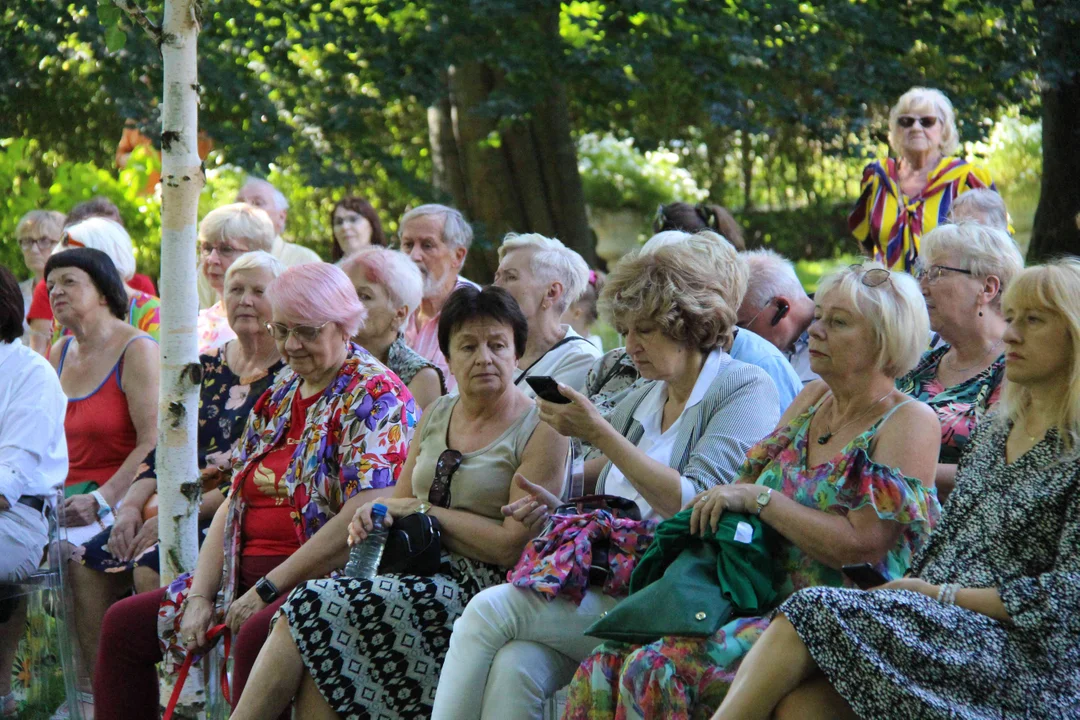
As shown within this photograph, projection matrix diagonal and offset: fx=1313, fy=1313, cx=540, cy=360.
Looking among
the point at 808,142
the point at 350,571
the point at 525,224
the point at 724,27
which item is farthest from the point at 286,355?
the point at 808,142

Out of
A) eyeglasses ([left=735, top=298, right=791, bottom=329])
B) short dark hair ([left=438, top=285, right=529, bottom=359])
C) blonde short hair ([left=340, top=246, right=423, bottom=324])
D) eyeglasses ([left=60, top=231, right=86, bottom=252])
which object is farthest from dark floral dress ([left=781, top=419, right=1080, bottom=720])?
eyeglasses ([left=60, top=231, right=86, bottom=252])

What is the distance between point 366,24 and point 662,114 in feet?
8.80

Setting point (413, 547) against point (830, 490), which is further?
point (413, 547)

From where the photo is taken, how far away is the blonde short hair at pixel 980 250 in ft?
13.7

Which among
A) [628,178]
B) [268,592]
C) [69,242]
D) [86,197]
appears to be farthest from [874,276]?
[628,178]

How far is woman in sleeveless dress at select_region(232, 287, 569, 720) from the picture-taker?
389 centimetres

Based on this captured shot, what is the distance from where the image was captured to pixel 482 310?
426 centimetres

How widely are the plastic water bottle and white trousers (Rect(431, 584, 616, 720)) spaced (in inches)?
17.4

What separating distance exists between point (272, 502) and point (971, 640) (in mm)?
2507

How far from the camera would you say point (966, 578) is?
3158 millimetres

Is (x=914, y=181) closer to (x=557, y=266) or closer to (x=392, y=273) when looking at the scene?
(x=557, y=266)

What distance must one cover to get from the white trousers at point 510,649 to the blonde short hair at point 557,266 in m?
1.76

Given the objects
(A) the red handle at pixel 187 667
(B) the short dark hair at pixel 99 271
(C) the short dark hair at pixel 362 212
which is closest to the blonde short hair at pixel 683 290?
(A) the red handle at pixel 187 667

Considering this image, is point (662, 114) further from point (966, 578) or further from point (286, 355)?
point (966, 578)
